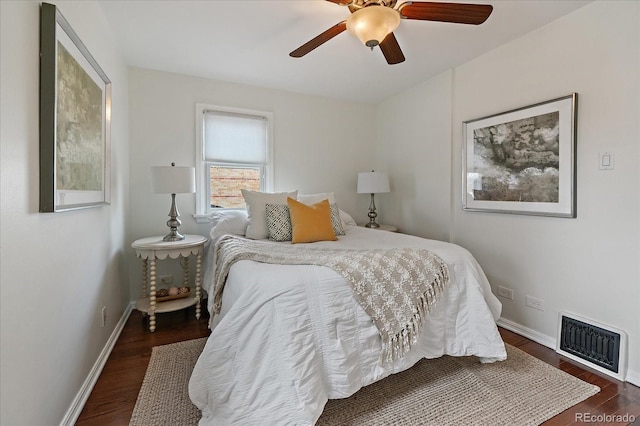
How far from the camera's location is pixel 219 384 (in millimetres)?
1414

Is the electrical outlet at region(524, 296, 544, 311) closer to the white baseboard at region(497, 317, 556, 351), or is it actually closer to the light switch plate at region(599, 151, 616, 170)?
the white baseboard at region(497, 317, 556, 351)

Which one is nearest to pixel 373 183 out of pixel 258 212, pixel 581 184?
pixel 258 212

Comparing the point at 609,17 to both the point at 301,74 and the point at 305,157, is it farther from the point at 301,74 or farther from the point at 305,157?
the point at 305,157

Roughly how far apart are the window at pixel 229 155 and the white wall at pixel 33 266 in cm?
140

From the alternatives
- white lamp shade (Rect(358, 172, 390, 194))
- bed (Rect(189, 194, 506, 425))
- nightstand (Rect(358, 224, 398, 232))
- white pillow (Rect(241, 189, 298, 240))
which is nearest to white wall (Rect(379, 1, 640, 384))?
nightstand (Rect(358, 224, 398, 232))

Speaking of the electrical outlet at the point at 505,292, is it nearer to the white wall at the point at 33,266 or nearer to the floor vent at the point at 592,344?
the floor vent at the point at 592,344

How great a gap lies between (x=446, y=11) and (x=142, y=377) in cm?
275

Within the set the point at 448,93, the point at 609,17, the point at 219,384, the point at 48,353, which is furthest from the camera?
the point at 448,93

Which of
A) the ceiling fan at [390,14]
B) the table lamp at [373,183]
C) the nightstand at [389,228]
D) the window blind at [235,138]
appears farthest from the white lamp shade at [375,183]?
the ceiling fan at [390,14]

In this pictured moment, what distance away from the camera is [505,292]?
263 cm

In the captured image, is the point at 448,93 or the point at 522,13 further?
the point at 448,93

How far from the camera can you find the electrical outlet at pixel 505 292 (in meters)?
2.59

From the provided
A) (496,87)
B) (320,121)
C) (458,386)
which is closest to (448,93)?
(496,87)

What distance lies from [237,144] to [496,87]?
101 inches
